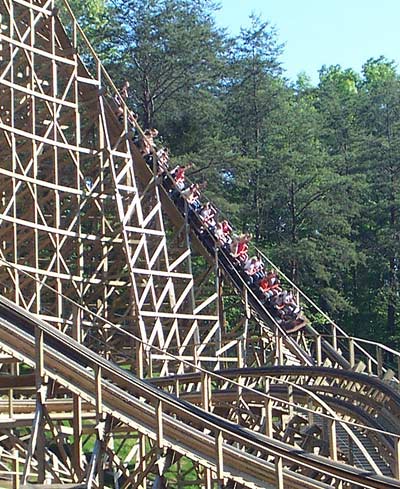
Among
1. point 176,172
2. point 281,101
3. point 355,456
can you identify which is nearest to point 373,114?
point 281,101

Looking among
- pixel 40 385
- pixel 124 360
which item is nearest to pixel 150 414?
pixel 40 385

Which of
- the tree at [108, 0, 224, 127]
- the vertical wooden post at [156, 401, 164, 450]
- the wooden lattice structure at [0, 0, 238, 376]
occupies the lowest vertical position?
the vertical wooden post at [156, 401, 164, 450]

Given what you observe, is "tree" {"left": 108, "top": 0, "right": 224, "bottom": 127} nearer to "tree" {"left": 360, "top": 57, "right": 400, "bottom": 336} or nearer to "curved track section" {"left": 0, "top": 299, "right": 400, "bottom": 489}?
"tree" {"left": 360, "top": 57, "right": 400, "bottom": 336}

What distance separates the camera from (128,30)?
34188 millimetres

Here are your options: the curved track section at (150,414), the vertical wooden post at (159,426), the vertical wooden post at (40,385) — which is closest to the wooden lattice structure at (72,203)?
the curved track section at (150,414)

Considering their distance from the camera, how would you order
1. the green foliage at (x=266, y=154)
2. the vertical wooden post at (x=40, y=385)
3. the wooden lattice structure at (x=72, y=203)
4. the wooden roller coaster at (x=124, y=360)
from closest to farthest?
the vertical wooden post at (x=40, y=385)
the wooden roller coaster at (x=124, y=360)
the wooden lattice structure at (x=72, y=203)
the green foliage at (x=266, y=154)

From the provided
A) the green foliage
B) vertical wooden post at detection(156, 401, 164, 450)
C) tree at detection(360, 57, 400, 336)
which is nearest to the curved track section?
vertical wooden post at detection(156, 401, 164, 450)

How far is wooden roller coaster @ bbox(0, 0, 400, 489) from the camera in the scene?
40.1ft

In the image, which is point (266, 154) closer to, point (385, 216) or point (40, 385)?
point (385, 216)

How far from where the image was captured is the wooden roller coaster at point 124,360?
40.1ft

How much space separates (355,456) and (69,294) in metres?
8.82

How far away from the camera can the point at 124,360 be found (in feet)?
75.8

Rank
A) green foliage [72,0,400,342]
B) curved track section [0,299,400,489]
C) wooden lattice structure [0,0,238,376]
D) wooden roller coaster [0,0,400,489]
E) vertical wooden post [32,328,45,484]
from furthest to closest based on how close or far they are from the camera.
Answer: green foliage [72,0,400,342], wooden lattice structure [0,0,238,376], wooden roller coaster [0,0,400,489], vertical wooden post [32,328,45,484], curved track section [0,299,400,489]

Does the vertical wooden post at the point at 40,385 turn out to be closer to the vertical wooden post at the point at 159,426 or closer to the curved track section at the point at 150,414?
the curved track section at the point at 150,414
